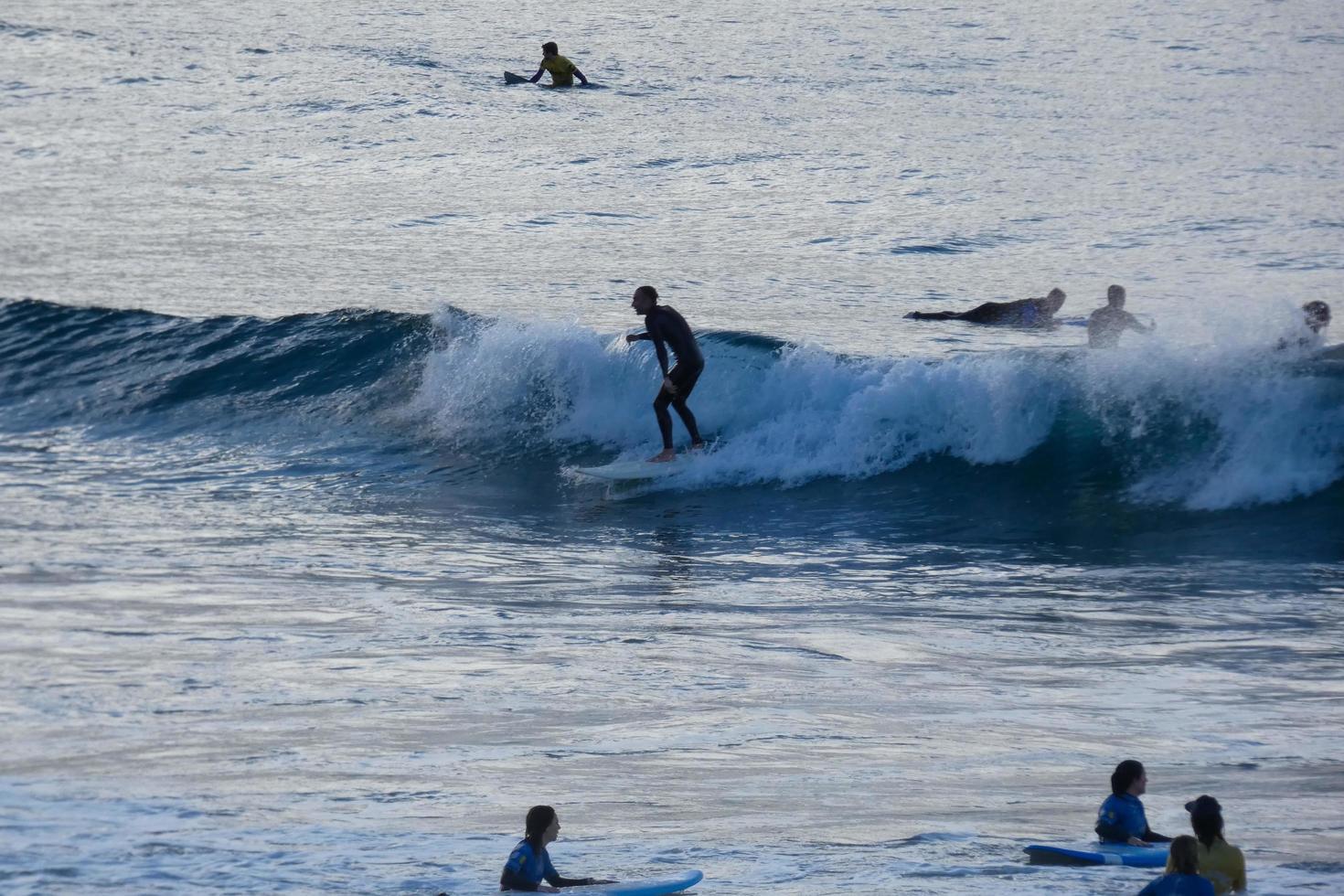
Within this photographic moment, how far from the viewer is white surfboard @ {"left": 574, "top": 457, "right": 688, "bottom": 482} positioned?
41.8 ft

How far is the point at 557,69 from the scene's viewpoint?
33.4 meters

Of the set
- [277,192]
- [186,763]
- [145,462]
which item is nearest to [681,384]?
[145,462]

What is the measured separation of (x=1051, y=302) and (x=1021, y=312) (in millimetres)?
325

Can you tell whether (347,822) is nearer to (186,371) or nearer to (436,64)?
(186,371)

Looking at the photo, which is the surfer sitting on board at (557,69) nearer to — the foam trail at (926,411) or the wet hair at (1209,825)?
the foam trail at (926,411)

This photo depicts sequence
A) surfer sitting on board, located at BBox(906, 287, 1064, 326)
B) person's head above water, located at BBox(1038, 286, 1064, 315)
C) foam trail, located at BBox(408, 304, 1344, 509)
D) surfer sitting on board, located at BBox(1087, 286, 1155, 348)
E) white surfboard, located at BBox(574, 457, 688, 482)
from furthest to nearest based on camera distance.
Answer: surfer sitting on board, located at BBox(906, 287, 1064, 326)
person's head above water, located at BBox(1038, 286, 1064, 315)
surfer sitting on board, located at BBox(1087, 286, 1155, 348)
white surfboard, located at BBox(574, 457, 688, 482)
foam trail, located at BBox(408, 304, 1344, 509)

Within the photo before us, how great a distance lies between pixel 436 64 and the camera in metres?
36.5

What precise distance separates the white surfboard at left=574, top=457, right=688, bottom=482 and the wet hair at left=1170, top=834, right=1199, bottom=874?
26.4ft

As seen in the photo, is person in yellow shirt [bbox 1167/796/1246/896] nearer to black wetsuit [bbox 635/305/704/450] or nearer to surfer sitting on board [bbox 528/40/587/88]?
black wetsuit [bbox 635/305/704/450]

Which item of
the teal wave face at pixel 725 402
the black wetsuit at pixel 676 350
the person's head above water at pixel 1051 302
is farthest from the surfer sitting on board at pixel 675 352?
the person's head above water at pixel 1051 302

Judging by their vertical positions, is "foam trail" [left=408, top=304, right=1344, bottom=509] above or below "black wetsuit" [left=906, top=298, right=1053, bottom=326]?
below

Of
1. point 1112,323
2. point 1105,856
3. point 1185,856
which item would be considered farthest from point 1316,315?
point 1185,856

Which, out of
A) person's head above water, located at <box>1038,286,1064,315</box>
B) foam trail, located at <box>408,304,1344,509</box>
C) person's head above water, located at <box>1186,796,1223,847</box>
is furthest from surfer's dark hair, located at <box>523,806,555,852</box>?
person's head above water, located at <box>1038,286,1064,315</box>

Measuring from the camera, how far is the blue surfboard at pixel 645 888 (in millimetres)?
5301
